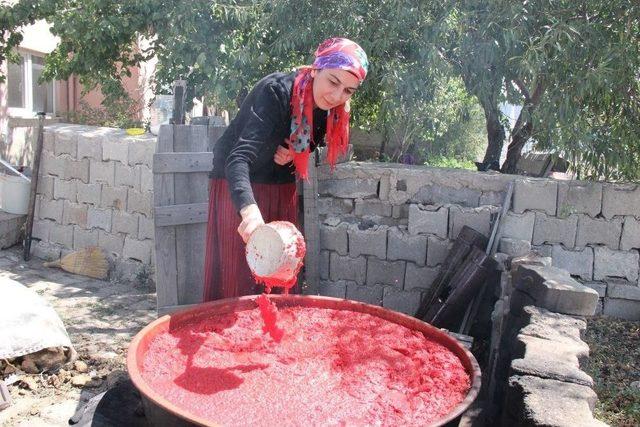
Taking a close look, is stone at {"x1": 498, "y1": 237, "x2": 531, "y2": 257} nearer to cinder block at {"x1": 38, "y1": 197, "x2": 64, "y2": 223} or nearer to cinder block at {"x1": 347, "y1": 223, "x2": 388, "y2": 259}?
cinder block at {"x1": 347, "y1": 223, "x2": 388, "y2": 259}

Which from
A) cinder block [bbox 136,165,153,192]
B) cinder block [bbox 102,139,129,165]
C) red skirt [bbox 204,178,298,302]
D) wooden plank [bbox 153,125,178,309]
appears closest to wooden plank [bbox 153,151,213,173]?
wooden plank [bbox 153,125,178,309]

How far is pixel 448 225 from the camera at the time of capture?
13.7 feet

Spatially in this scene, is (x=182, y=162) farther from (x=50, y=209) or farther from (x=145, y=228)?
(x=50, y=209)

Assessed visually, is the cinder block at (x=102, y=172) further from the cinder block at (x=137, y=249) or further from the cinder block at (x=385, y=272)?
the cinder block at (x=385, y=272)

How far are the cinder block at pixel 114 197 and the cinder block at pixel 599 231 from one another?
12.4 ft

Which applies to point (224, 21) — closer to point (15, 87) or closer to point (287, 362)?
point (287, 362)

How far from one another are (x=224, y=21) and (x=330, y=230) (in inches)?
78.2

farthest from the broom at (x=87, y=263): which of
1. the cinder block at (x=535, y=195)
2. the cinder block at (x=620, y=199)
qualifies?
the cinder block at (x=620, y=199)

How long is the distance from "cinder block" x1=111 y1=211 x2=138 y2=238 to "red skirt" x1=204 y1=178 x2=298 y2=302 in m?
2.52

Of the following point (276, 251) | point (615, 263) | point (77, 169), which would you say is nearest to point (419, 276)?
point (615, 263)

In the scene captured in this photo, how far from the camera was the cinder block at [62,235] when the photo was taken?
597 cm

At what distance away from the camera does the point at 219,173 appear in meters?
3.05

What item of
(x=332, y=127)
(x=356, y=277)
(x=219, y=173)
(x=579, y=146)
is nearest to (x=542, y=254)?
(x=579, y=146)

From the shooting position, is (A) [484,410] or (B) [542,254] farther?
(B) [542,254]
